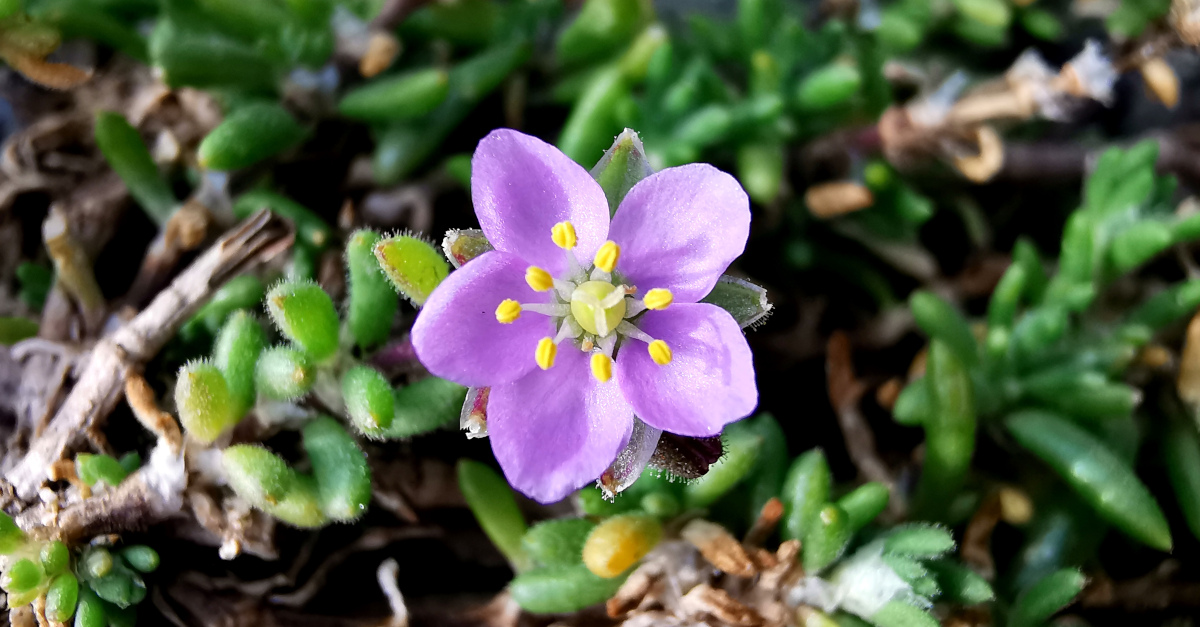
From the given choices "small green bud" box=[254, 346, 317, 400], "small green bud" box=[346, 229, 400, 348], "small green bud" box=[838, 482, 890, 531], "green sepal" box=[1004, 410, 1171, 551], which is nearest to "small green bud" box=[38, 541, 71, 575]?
→ "small green bud" box=[254, 346, 317, 400]

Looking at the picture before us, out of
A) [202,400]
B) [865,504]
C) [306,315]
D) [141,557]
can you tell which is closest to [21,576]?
[141,557]

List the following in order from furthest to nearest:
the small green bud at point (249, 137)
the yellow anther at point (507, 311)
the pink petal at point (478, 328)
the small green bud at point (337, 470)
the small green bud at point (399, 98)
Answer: the small green bud at point (399, 98) < the small green bud at point (249, 137) < the small green bud at point (337, 470) < the yellow anther at point (507, 311) < the pink petal at point (478, 328)

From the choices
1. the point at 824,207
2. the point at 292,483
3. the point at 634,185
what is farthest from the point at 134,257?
the point at 824,207

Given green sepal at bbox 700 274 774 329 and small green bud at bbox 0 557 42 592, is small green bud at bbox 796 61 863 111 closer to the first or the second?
green sepal at bbox 700 274 774 329

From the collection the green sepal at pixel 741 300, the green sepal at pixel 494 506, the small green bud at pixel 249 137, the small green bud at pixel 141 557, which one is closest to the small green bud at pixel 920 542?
the green sepal at pixel 741 300

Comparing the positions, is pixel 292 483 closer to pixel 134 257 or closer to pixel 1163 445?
pixel 134 257

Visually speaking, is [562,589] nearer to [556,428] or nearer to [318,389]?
[556,428]

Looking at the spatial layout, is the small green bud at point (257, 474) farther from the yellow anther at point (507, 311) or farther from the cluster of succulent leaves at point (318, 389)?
the yellow anther at point (507, 311)

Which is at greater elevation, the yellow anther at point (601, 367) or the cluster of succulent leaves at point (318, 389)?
the yellow anther at point (601, 367)
